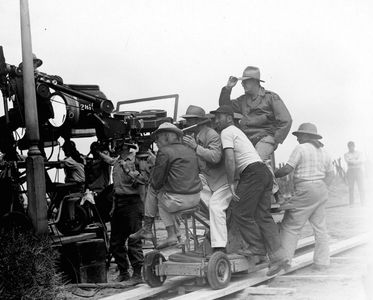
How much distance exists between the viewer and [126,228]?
7.88m

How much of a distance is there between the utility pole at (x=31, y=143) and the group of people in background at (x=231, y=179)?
48.7 inches

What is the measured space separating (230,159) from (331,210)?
899cm

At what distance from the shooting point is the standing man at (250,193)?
688 cm

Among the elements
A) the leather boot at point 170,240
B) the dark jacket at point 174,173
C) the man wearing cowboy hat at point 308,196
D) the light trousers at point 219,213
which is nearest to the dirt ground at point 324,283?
the man wearing cowboy hat at point 308,196

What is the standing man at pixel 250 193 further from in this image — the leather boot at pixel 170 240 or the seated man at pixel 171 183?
the leather boot at pixel 170 240

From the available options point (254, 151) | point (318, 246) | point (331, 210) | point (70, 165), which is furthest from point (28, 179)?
point (331, 210)

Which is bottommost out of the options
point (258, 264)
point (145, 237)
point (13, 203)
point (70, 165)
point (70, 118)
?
point (258, 264)

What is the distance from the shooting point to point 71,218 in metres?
8.55

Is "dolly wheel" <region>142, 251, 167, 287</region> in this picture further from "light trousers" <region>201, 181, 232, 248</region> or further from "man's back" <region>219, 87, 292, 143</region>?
"man's back" <region>219, 87, 292, 143</region>

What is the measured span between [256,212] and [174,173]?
121 cm

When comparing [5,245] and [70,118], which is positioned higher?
[70,118]

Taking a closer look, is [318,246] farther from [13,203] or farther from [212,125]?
[13,203]

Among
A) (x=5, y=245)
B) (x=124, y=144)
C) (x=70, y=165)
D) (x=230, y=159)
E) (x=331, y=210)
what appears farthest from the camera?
(x=331, y=210)

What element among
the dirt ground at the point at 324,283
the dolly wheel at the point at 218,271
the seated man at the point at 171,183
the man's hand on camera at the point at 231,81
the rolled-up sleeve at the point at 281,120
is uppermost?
the man's hand on camera at the point at 231,81
